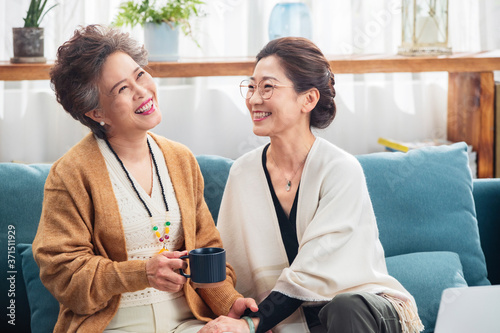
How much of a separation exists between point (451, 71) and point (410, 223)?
0.85 metres

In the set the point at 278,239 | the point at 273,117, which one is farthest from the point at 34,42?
the point at 278,239

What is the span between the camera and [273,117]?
1873 millimetres

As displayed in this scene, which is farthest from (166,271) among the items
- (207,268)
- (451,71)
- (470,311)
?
(451,71)

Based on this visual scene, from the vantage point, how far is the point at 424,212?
88.7 inches

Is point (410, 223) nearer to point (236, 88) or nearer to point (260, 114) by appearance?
point (260, 114)

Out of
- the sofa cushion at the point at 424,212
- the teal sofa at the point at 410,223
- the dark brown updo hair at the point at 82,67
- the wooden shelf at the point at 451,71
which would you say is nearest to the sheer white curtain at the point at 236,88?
the wooden shelf at the point at 451,71

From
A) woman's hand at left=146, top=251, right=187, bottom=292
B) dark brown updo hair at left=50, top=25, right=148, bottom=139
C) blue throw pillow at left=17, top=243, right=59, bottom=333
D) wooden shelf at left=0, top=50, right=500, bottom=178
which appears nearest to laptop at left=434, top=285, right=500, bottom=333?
woman's hand at left=146, top=251, right=187, bottom=292

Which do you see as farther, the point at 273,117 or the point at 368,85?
the point at 368,85

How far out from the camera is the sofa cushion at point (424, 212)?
2240 millimetres

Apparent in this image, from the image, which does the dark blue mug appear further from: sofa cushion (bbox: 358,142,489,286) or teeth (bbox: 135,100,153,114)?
sofa cushion (bbox: 358,142,489,286)

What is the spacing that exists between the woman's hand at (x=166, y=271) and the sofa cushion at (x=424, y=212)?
36.2 inches

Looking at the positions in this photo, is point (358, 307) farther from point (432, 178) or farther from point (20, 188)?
point (20, 188)

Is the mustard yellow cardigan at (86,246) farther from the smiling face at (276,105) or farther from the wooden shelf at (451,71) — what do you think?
the wooden shelf at (451,71)

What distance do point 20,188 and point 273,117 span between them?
885mm
